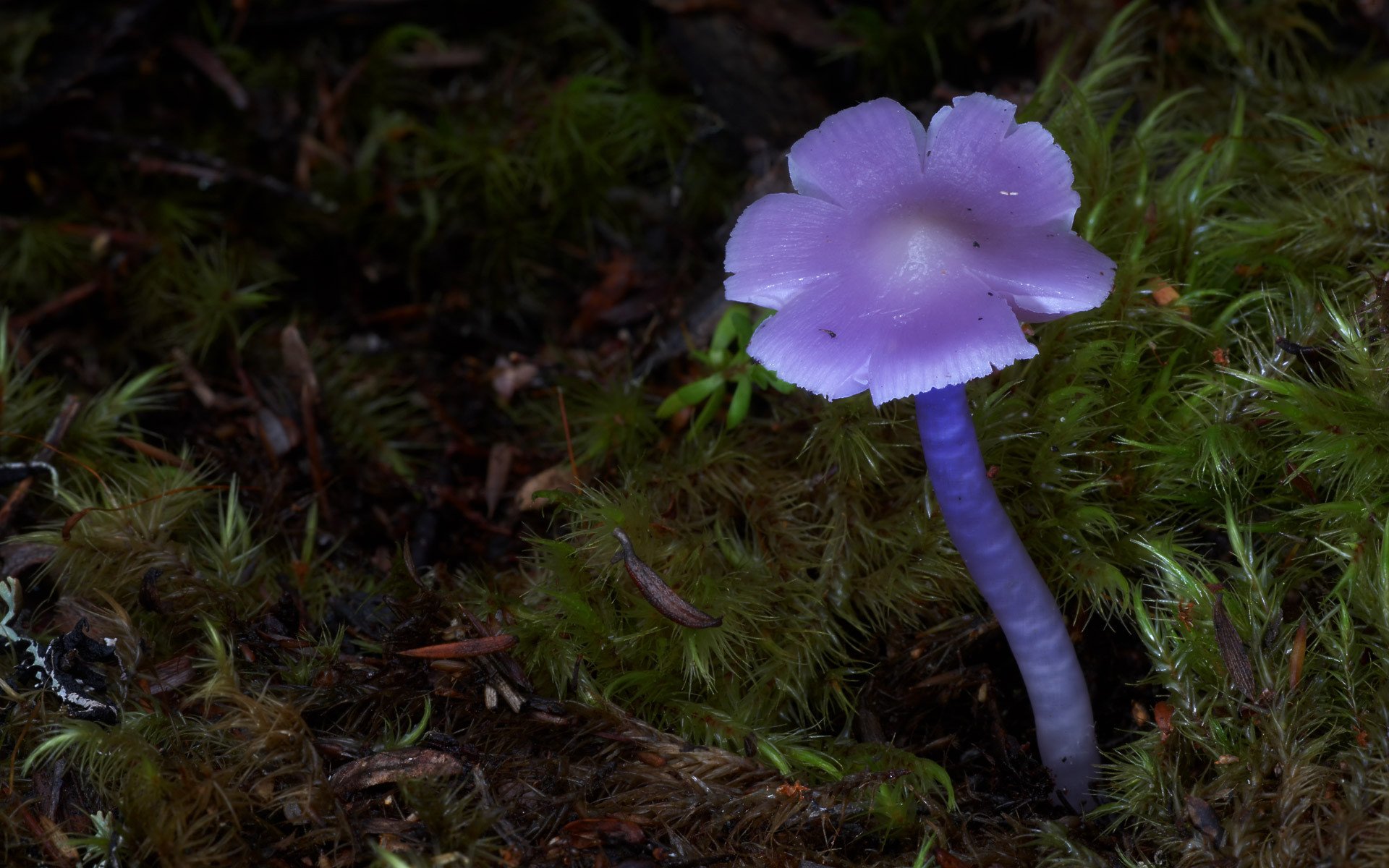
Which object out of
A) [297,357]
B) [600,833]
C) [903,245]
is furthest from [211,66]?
[600,833]

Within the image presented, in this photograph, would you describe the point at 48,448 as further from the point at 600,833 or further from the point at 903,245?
the point at 903,245

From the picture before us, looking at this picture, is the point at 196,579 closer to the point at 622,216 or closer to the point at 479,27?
the point at 622,216

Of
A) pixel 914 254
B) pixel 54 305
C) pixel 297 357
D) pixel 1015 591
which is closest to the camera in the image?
pixel 914 254

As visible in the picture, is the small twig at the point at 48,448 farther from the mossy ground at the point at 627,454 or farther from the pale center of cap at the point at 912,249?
the pale center of cap at the point at 912,249

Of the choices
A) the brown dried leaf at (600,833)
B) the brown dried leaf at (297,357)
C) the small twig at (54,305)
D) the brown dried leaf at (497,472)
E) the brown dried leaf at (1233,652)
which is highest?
the brown dried leaf at (1233,652)

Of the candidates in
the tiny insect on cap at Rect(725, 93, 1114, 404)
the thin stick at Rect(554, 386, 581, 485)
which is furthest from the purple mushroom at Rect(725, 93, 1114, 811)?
the thin stick at Rect(554, 386, 581, 485)

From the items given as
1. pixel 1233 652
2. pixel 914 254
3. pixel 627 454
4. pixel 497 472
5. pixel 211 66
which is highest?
pixel 914 254

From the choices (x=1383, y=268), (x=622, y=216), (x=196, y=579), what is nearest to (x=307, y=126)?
(x=622, y=216)

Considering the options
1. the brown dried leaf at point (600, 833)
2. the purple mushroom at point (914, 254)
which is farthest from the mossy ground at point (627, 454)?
the purple mushroom at point (914, 254)

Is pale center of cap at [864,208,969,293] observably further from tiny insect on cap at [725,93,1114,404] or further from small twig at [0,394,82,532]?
small twig at [0,394,82,532]
